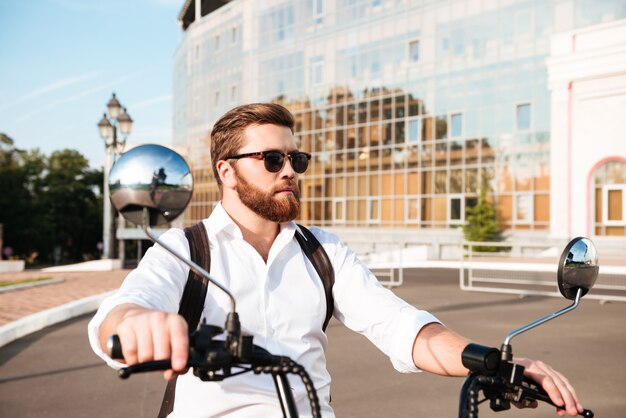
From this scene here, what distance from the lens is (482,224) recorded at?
111ft

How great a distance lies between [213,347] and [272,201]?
1.11 meters

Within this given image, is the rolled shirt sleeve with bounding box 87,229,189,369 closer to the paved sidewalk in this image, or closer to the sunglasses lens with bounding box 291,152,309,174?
the sunglasses lens with bounding box 291,152,309,174

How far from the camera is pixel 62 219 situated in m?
49.3

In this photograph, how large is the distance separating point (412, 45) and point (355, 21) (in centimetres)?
519

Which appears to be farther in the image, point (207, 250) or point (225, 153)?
point (225, 153)

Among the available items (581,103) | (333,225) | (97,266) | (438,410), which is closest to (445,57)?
(581,103)

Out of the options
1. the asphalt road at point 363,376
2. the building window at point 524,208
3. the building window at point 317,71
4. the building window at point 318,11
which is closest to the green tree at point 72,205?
the building window at point 317,71

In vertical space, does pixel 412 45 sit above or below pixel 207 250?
above

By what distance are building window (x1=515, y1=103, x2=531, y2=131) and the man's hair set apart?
3421 centimetres

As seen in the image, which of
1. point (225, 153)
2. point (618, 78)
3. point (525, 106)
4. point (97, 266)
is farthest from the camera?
point (525, 106)

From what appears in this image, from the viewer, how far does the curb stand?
30.4 ft

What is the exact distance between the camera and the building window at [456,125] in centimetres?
3778

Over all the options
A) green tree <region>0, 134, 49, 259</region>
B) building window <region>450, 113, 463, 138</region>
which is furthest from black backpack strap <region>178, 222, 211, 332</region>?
green tree <region>0, 134, 49, 259</region>

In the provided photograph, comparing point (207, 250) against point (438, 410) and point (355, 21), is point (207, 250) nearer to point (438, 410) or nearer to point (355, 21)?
point (438, 410)
